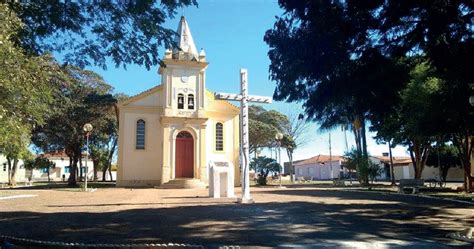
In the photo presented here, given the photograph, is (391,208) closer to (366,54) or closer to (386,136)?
(366,54)

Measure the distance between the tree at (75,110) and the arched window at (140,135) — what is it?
14.9 feet

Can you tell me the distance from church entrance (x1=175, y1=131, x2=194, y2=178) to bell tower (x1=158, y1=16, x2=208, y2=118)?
1.64 m

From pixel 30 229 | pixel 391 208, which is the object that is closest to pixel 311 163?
pixel 391 208

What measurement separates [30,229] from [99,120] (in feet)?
90.6

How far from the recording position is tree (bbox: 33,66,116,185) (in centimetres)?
3309

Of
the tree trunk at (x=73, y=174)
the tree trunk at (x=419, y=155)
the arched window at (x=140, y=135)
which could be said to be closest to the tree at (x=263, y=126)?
the arched window at (x=140, y=135)

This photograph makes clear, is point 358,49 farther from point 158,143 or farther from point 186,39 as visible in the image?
point 186,39

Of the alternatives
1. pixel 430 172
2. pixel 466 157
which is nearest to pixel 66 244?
pixel 466 157

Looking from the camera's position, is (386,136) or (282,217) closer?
(282,217)

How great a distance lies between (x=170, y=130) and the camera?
31047mm

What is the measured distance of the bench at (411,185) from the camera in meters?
20.6

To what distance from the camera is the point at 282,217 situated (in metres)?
11.1

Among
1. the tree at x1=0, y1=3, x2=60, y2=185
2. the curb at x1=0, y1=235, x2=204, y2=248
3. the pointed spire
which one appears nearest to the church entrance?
the pointed spire

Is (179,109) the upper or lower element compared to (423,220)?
upper
